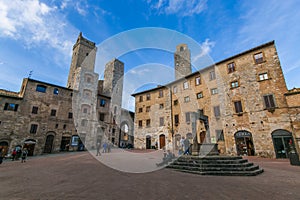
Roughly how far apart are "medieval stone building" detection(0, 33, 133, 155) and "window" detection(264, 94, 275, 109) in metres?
24.5

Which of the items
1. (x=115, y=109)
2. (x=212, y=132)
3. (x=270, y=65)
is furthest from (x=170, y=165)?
(x=115, y=109)

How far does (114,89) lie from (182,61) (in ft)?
54.5

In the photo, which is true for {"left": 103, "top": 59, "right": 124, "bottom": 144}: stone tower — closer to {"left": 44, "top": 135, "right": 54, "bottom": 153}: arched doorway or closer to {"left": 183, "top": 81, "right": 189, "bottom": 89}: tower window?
{"left": 44, "top": 135, "right": 54, "bottom": 153}: arched doorway

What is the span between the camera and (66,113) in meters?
22.6

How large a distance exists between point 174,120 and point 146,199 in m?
18.4

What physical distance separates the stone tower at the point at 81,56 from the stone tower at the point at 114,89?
15.6 ft

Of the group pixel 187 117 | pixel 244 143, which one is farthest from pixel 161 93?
pixel 244 143

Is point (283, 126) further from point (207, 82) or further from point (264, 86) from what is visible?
point (207, 82)

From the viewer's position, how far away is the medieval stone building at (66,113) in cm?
1818

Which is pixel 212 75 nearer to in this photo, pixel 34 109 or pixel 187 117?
pixel 187 117

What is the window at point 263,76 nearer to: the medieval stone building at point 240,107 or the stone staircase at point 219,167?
the medieval stone building at point 240,107

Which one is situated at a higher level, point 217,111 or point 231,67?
point 231,67

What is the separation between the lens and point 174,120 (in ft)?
72.0

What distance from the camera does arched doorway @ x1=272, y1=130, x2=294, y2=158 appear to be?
1265cm
